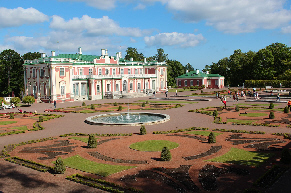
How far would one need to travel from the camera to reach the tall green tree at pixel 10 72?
244ft

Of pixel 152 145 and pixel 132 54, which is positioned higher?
pixel 132 54

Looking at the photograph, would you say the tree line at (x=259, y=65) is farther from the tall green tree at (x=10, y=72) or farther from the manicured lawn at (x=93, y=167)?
the manicured lawn at (x=93, y=167)

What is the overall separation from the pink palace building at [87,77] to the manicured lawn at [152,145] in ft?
133

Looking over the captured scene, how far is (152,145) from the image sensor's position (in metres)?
21.8

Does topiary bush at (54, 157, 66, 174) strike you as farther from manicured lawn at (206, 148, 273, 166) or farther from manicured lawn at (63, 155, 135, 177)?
manicured lawn at (206, 148, 273, 166)

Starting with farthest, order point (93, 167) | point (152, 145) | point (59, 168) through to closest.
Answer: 1. point (152, 145)
2. point (93, 167)
3. point (59, 168)

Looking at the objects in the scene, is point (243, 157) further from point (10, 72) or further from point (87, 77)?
point (10, 72)

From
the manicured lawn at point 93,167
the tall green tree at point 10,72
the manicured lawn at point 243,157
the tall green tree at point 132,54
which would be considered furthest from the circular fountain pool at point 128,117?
the tall green tree at point 132,54

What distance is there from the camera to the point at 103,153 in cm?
2005

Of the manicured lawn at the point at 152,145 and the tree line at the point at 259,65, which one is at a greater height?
the tree line at the point at 259,65

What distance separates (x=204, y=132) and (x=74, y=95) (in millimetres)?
42450

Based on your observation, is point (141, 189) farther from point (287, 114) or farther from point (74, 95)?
point (74, 95)

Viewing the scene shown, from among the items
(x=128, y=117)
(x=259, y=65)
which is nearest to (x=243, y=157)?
(x=128, y=117)

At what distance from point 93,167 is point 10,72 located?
67.3m
